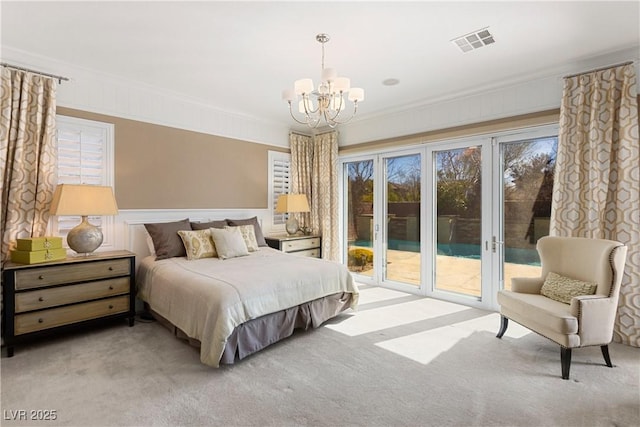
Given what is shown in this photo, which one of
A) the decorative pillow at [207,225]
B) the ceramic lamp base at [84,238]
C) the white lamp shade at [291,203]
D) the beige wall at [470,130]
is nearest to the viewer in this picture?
the ceramic lamp base at [84,238]

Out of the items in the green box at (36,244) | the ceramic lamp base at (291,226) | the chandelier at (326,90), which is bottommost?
the green box at (36,244)

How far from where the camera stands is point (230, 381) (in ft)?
7.64

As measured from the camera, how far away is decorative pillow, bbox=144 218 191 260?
3609 mm

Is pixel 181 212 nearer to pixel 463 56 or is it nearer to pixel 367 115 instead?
pixel 367 115

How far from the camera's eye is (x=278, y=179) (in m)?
5.45

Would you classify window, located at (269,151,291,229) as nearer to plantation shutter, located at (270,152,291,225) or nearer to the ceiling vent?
plantation shutter, located at (270,152,291,225)

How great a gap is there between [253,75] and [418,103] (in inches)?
88.7

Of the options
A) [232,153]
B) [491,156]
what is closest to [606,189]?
[491,156]

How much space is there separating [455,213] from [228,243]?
293cm

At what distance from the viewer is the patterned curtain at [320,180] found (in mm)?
5422

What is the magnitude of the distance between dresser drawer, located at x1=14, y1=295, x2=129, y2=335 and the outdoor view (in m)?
3.51

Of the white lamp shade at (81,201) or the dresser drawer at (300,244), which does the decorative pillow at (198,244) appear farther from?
the dresser drawer at (300,244)

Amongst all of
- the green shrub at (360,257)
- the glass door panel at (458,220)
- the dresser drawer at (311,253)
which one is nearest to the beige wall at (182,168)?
the dresser drawer at (311,253)

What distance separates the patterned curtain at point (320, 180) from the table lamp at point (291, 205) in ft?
1.31
